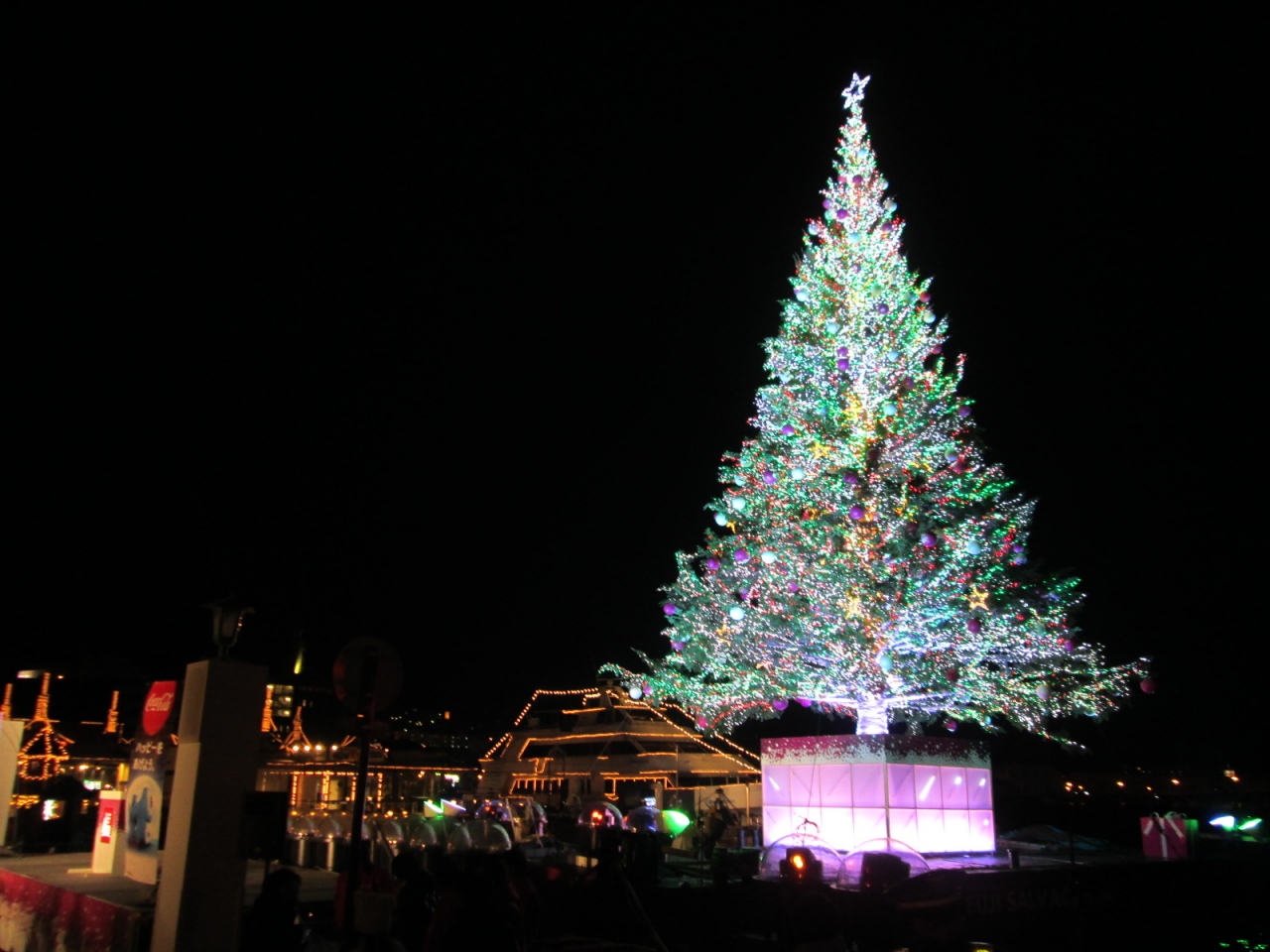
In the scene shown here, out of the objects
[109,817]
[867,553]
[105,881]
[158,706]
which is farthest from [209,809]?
[867,553]

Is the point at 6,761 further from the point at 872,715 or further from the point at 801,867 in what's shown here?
the point at 872,715

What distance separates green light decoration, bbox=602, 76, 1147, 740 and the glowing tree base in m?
1.18

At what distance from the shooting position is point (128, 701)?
37.2 metres

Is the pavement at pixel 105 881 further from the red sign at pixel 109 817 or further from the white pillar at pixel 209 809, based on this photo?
the red sign at pixel 109 817

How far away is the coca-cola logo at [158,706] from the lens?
11.9 m

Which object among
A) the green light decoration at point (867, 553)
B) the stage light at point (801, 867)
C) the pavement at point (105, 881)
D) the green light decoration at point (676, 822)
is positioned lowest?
the pavement at point (105, 881)

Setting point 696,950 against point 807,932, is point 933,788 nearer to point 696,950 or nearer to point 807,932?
point 696,950

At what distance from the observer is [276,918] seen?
6586mm

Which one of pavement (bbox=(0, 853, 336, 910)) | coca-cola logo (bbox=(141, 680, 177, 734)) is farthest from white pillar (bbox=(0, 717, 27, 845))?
coca-cola logo (bbox=(141, 680, 177, 734))

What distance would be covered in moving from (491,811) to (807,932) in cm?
2154

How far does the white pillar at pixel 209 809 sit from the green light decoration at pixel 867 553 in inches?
401

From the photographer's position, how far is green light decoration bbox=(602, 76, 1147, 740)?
1642 cm

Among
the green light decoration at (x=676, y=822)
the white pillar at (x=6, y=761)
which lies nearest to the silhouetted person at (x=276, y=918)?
the white pillar at (x=6, y=761)

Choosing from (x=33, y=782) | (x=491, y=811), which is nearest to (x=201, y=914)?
(x=491, y=811)
